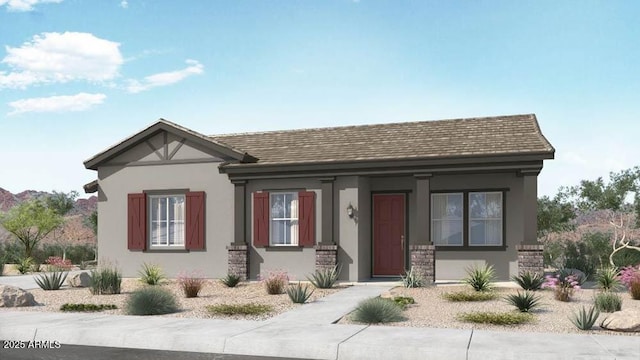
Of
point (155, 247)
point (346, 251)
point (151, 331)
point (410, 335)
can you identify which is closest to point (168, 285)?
point (155, 247)

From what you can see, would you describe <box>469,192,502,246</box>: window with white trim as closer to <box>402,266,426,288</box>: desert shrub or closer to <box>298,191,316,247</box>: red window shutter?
<box>402,266,426,288</box>: desert shrub

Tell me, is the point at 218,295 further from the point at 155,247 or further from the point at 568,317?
the point at 568,317

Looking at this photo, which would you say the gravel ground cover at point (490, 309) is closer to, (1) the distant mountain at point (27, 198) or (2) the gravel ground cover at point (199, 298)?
(2) the gravel ground cover at point (199, 298)

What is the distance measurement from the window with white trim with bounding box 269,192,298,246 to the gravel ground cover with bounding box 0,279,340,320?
155cm

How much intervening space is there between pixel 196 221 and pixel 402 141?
253 inches

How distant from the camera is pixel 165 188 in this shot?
65.0 ft

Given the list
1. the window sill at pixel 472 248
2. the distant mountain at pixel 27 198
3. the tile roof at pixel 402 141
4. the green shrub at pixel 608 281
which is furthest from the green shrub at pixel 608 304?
the distant mountain at pixel 27 198

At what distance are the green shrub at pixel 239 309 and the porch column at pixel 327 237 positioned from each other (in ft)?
16.1

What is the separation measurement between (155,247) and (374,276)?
21.7 feet

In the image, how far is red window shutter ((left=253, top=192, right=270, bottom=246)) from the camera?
18.8m

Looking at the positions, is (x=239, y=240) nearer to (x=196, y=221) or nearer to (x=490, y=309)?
(x=196, y=221)

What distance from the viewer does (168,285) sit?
17.9 m

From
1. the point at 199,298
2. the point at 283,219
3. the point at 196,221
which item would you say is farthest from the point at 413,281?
the point at 196,221

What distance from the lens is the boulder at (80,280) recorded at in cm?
1795
